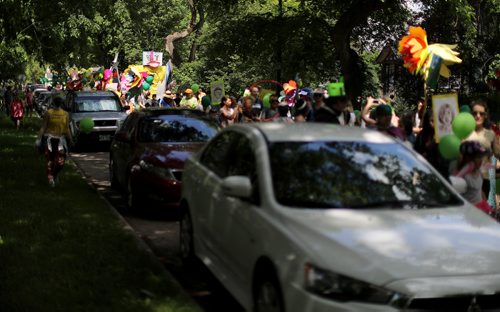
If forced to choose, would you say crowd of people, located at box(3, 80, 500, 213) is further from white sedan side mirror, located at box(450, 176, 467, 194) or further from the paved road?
the paved road

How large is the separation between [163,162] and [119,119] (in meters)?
11.7

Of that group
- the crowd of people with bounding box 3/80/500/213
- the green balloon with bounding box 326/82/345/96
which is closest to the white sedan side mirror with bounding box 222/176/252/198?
the crowd of people with bounding box 3/80/500/213

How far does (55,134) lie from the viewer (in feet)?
40.8

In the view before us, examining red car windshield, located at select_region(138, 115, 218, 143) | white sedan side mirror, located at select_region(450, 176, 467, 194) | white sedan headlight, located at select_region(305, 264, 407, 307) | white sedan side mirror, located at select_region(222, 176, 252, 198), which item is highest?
white sedan side mirror, located at select_region(222, 176, 252, 198)

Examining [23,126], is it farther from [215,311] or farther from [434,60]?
[215,311]

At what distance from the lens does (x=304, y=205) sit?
5.02 metres

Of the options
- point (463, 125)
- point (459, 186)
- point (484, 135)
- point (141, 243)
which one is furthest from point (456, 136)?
point (141, 243)

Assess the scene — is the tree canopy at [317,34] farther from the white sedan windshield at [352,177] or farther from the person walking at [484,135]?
the white sedan windshield at [352,177]

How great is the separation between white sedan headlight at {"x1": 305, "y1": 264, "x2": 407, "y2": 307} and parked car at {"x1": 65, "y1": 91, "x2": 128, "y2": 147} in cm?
1634

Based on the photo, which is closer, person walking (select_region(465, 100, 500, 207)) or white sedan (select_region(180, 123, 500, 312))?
white sedan (select_region(180, 123, 500, 312))

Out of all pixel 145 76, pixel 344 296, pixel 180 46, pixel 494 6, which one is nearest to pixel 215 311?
pixel 344 296

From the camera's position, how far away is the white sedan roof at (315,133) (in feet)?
19.0

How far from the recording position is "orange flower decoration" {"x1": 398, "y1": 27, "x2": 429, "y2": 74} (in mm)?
9906

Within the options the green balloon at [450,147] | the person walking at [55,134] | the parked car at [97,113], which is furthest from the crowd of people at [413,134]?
the parked car at [97,113]
